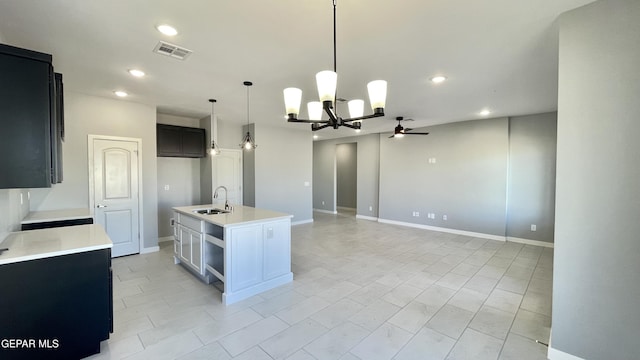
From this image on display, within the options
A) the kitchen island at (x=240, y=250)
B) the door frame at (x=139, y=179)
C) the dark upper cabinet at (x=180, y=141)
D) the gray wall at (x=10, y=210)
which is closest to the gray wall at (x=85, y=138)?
the door frame at (x=139, y=179)

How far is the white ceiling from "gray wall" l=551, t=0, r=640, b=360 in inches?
13.0

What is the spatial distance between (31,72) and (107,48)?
3.28ft

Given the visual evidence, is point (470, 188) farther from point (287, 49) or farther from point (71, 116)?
point (71, 116)

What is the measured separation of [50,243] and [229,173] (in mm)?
4489

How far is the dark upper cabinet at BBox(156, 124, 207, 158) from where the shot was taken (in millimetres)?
5566

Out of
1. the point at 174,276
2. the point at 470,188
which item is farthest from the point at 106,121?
the point at 470,188

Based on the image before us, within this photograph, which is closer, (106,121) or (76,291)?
(76,291)

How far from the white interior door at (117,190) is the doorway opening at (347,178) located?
689 cm

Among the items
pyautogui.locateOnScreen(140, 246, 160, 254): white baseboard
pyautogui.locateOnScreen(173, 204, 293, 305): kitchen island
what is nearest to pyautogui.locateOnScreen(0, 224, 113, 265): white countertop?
pyautogui.locateOnScreen(173, 204, 293, 305): kitchen island

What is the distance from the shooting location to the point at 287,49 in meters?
2.67

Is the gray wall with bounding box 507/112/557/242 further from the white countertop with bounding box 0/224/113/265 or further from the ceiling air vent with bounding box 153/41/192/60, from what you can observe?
the white countertop with bounding box 0/224/113/265

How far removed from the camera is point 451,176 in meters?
6.67

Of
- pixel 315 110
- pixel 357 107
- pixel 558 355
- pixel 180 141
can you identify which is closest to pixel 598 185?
pixel 558 355

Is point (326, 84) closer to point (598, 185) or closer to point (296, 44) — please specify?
point (296, 44)
